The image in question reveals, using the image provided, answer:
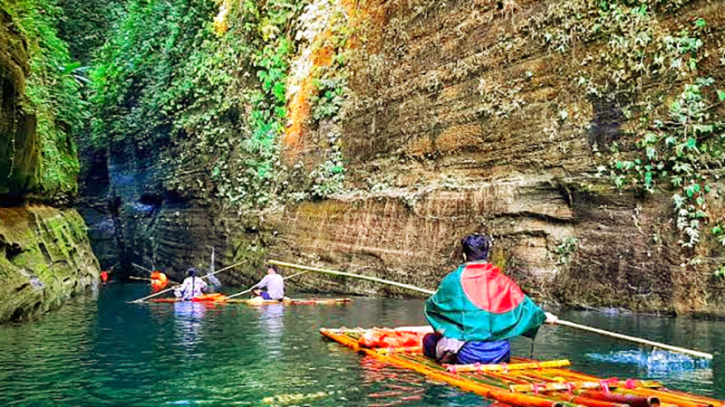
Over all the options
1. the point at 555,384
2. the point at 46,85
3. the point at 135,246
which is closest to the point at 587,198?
the point at 555,384

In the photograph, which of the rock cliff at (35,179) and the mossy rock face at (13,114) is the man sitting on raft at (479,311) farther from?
the mossy rock face at (13,114)

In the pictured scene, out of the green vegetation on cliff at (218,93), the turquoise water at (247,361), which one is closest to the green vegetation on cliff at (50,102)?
the green vegetation on cliff at (218,93)

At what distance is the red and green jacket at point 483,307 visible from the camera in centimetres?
677

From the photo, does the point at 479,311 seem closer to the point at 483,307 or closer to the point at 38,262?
the point at 483,307

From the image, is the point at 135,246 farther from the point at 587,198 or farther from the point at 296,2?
the point at 587,198

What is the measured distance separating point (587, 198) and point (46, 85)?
50.3 feet

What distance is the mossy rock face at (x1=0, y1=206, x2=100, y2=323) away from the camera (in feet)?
38.6

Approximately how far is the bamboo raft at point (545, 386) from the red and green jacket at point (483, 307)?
35 cm

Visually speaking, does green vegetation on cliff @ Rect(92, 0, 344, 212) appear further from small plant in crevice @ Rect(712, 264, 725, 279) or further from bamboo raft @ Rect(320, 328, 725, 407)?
bamboo raft @ Rect(320, 328, 725, 407)

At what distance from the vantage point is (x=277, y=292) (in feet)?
55.5

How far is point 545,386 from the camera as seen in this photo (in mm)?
5801

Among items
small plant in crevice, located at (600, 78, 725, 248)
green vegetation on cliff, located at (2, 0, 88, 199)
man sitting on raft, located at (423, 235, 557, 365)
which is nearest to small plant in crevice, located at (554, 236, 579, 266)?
small plant in crevice, located at (600, 78, 725, 248)

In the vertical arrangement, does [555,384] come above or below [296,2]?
below

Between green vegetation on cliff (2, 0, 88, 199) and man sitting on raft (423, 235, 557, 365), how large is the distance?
11.4 meters
